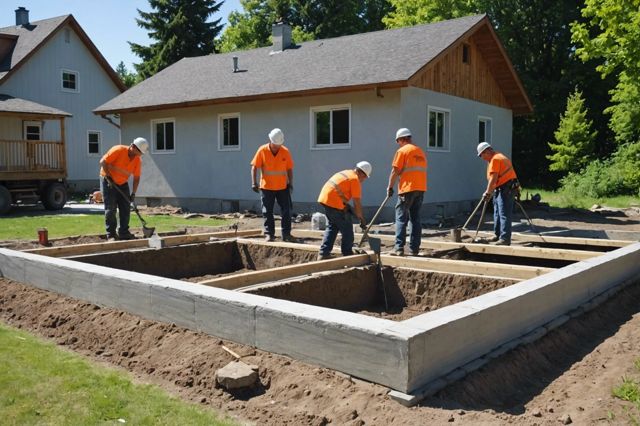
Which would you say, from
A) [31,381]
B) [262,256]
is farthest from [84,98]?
[31,381]

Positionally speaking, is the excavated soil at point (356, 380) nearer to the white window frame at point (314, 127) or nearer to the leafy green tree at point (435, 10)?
the white window frame at point (314, 127)

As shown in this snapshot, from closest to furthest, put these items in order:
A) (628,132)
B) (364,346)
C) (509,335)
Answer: (364,346), (509,335), (628,132)

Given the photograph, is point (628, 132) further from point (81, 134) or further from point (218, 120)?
point (81, 134)

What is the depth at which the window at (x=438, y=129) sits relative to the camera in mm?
16703

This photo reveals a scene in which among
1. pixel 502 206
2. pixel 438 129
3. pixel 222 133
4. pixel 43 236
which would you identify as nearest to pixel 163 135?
pixel 222 133

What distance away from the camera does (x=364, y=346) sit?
402 centimetres

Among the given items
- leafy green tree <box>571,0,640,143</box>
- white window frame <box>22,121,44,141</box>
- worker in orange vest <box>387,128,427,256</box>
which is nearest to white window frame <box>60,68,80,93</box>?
white window frame <box>22,121,44,141</box>

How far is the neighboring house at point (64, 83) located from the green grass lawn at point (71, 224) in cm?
1093

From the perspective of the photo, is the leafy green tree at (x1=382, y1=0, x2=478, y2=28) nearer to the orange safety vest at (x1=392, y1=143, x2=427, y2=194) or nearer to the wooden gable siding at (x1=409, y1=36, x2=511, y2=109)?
the wooden gable siding at (x1=409, y1=36, x2=511, y2=109)

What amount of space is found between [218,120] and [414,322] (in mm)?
15956

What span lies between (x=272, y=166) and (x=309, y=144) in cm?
707

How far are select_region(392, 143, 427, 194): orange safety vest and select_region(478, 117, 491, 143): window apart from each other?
1140 cm

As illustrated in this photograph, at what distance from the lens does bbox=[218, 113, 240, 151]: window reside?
1897 centimetres

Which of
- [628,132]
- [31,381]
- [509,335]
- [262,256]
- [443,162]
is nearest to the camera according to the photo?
[31,381]
